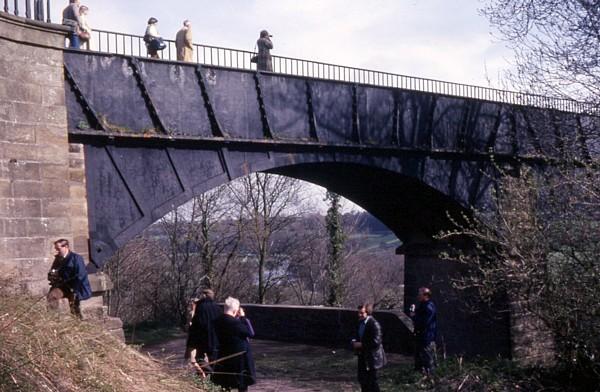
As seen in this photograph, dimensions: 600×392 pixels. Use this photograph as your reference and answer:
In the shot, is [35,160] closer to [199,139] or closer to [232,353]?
[199,139]

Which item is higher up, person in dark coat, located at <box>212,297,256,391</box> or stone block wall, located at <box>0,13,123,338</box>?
stone block wall, located at <box>0,13,123,338</box>

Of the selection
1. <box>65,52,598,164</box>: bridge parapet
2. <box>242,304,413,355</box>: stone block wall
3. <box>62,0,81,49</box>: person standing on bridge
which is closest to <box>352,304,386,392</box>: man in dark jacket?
<box>65,52,598,164</box>: bridge parapet

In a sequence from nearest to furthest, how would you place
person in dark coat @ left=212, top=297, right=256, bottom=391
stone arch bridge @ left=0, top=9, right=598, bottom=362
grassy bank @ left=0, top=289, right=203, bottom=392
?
grassy bank @ left=0, top=289, right=203, bottom=392 → person in dark coat @ left=212, top=297, right=256, bottom=391 → stone arch bridge @ left=0, top=9, right=598, bottom=362

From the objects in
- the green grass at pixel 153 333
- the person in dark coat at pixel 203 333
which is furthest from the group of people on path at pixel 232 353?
the green grass at pixel 153 333

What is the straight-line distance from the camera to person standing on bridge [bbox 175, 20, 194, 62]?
13.5 meters

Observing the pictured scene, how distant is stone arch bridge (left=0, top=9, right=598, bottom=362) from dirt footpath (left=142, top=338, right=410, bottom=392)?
2899 millimetres

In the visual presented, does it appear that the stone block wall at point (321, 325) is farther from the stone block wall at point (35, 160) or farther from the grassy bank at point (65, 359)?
the grassy bank at point (65, 359)

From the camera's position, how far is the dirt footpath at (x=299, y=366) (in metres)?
15.2

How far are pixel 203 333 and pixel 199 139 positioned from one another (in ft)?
14.6

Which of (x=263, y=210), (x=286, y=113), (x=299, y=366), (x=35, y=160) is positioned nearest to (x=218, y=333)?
(x=35, y=160)

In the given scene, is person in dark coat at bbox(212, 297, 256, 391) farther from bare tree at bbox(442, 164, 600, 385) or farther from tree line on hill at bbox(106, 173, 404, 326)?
tree line on hill at bbox(106, 173, 404, 326)

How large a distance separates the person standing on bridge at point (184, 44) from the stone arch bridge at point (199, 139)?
0.68 ft

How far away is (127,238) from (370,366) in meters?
4.25

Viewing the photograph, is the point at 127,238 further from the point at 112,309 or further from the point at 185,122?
the point at 112,309
